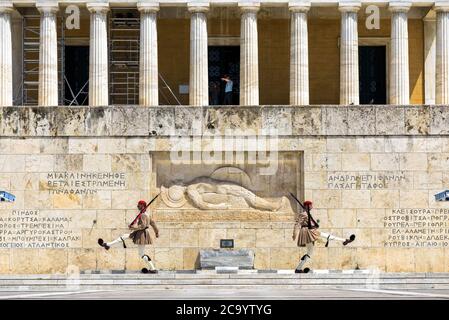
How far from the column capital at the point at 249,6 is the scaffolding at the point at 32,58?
802 cm

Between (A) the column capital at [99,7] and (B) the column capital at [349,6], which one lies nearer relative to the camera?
(A) the column capital at [99,7]

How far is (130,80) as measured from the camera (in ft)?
164

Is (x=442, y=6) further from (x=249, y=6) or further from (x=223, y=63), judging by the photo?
(x=223, y=63)

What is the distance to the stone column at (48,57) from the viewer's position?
4647 centimetres

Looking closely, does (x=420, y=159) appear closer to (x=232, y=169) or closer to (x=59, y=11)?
(x=232, y=169)

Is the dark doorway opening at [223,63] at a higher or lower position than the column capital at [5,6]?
lower

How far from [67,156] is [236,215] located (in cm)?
667

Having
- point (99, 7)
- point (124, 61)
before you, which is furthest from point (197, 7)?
point (124, 61)

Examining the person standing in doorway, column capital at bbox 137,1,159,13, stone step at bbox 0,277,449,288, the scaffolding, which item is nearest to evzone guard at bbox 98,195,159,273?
stone step at bbox 0,277,449,288

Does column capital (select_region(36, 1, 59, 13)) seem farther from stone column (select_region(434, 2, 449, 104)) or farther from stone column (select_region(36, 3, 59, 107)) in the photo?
stone column (select_region(434, 2, 449, 104))

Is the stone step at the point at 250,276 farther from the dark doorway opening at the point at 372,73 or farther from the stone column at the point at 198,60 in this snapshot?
the dark doorway opening at the point at 372,73

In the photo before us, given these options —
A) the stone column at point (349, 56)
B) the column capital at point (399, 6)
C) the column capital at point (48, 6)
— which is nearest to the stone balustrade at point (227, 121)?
the stone column at point (349, 56)

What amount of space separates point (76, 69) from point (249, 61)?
9.20 meters
